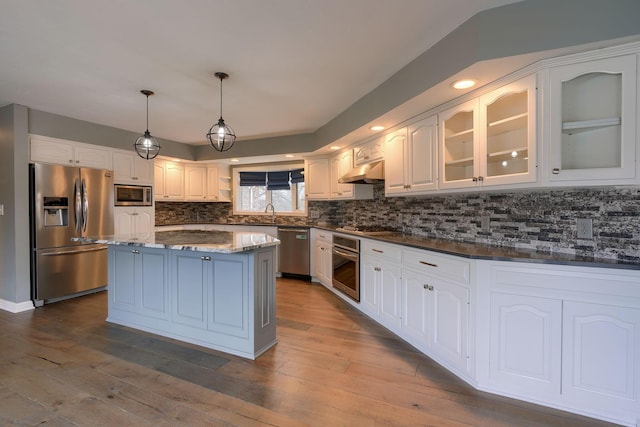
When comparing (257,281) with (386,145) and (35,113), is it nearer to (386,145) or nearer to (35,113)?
(386,145)

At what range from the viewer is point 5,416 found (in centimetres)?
181

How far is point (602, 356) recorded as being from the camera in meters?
1.75

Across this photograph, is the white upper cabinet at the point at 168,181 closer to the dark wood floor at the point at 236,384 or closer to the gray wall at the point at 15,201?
the gray wall at the point at 15,201

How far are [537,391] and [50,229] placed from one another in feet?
17.1

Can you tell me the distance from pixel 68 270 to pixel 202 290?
261cm

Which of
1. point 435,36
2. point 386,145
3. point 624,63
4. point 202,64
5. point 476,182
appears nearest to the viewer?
point 624,63

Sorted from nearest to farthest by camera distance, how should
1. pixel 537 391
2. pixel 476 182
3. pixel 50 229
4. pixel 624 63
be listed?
pixel 624 63
pixel 537 391
pixel 476 182
pixel 50 229

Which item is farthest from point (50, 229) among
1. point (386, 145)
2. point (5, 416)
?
point (386, 145)

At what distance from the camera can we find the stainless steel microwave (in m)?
4.68

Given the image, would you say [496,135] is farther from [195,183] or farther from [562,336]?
[195,183]

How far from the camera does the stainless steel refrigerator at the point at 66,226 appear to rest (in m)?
3.73

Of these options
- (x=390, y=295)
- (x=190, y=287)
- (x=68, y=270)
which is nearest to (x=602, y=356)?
(x=390, y=295)

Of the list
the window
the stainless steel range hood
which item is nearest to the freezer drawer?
the window

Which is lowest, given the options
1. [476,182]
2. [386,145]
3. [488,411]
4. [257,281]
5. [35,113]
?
[488,411]
